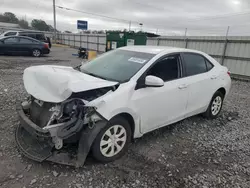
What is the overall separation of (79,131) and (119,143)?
66 centimetres

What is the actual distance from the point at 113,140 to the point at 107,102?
58 cm

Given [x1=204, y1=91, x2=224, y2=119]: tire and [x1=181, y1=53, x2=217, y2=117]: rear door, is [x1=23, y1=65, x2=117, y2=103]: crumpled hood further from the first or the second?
[x1=204, y1=91, x2=224, y2=119]: tire

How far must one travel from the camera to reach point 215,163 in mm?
3047

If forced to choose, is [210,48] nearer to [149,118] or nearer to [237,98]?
[237,98]

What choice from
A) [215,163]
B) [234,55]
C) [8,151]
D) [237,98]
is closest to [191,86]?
[215,163]

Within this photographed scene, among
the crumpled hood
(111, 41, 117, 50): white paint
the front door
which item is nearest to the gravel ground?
the front door

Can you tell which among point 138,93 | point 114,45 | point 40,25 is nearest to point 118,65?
point 138,93

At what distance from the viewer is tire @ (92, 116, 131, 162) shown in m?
2.66

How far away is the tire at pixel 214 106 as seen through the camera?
4.47m

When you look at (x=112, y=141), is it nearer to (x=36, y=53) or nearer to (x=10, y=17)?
(x=36, y=53)

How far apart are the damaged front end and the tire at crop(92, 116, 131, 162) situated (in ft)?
0.44

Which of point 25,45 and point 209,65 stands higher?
point 209,65

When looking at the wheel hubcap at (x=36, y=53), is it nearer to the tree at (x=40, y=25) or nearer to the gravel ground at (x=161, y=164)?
the gravel ground at (x=161, y=164)

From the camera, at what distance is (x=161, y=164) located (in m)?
2.93
